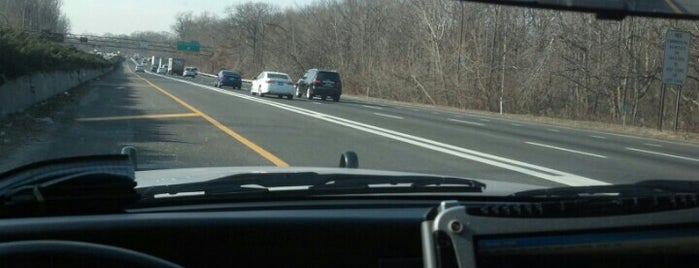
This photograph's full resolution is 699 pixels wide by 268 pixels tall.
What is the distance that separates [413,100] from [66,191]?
5606cm

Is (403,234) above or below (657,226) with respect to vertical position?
below

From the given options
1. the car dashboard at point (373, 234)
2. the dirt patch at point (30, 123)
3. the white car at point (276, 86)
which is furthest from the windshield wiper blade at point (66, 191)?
the white car at point (276, 86)

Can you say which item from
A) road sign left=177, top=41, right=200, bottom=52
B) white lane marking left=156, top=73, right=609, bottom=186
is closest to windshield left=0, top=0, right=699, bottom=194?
white lane marking left=156, top=73, right=609, bottom=186

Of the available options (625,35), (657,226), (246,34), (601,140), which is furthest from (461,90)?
(246,34)

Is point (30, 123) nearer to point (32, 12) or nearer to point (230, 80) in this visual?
point (230, 80)

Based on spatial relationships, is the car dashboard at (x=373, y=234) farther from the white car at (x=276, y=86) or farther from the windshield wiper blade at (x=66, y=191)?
the white car at (x=276, y=86)

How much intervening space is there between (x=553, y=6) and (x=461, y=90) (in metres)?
49.3

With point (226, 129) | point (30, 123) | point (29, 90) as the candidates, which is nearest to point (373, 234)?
point (226, 129)

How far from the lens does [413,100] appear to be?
5825cm

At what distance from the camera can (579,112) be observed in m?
46.4

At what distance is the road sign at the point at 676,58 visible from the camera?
2866cm

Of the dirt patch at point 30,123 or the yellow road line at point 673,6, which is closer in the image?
the yellow road line at point 673,6

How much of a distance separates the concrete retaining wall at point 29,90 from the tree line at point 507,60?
12.3 m

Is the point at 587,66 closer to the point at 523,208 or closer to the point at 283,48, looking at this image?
the point at 523,208
